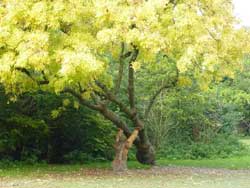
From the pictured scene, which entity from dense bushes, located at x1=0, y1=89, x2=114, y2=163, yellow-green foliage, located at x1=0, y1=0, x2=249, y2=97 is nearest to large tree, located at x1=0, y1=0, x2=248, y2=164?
yellow-green foliage, located at x1=0, y1=0, x2=249, y2=97

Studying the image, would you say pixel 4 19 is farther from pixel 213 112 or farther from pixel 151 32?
pixel 213 112

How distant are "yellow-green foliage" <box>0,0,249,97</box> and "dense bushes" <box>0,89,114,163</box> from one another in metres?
5.61

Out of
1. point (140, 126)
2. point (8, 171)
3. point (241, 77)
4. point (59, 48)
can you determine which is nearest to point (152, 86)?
point (140, 126)

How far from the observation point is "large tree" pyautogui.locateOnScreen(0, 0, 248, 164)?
13445 millimetres

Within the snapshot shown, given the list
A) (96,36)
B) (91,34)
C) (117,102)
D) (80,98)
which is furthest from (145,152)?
(96,36)

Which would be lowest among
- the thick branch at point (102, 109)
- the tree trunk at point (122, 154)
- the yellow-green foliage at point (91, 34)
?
the tree trunk at point (122, 154)

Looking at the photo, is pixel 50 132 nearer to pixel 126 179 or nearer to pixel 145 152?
pixel 145 152

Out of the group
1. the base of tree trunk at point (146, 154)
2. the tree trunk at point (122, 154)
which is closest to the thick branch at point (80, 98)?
the tree trunk at point (122, 154)

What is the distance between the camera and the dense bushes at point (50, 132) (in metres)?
21.1

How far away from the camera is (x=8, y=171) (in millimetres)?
18406

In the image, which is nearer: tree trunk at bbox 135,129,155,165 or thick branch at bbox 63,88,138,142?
thick branch at bbox 63,88,138,142

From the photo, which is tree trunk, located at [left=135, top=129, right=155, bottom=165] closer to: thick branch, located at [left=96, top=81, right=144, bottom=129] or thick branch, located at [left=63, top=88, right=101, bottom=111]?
thick branch, located at [left=96, top=81, right=144, bottom=129]

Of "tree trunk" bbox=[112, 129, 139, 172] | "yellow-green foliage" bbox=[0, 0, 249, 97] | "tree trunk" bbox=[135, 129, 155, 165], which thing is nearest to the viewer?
"yellow-green foliage" bbox=[0, 0, 249, 97]

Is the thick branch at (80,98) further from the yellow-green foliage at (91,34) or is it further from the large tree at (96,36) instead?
the yellow-green foliage at (91,34)
